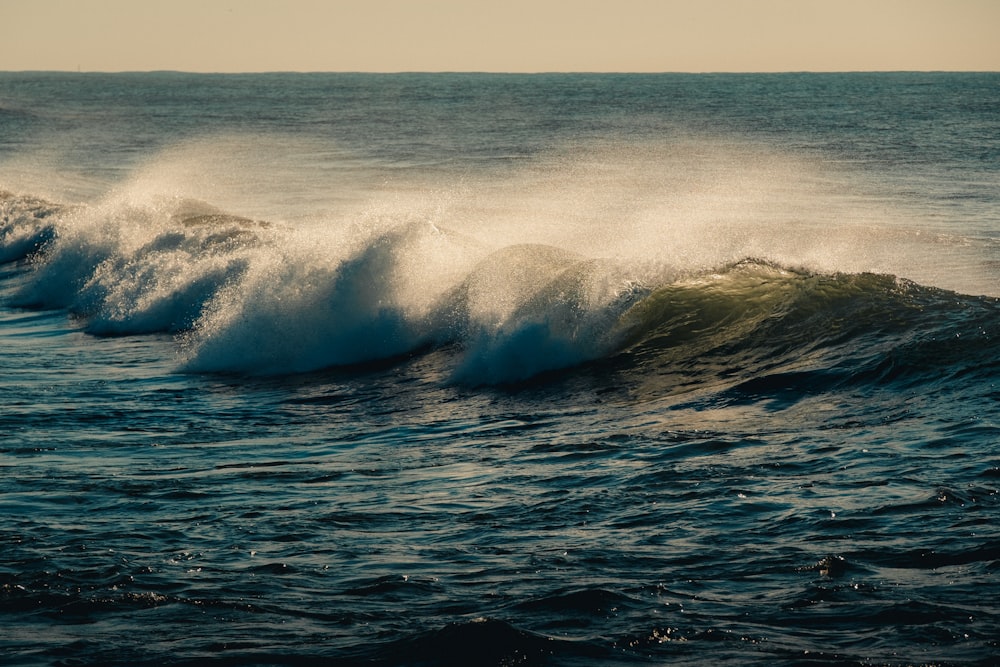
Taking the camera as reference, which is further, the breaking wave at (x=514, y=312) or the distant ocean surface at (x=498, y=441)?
the breaking wave at (x=514, y=312)

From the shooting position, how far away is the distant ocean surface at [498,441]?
18.2ft

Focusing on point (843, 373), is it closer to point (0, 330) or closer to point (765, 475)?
point (765, 475)

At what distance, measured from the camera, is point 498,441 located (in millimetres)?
9555

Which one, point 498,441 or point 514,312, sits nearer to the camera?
point 498,441

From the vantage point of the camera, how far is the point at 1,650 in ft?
17.5

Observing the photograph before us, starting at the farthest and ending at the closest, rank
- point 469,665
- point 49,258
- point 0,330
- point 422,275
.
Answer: point 49,258, point 0,330, point 422,275, point 469,665

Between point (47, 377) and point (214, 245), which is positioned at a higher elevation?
point (214, 245)

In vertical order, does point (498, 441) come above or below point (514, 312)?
below

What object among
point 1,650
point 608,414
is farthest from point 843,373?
point 1,650

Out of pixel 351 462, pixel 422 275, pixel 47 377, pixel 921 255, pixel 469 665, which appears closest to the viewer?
pixel 469 665

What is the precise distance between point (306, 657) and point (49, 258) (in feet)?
58.7

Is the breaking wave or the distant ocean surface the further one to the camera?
the breaking wave

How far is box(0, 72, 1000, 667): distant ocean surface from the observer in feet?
18.2

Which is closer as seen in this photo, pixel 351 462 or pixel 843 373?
pixel 351 462
